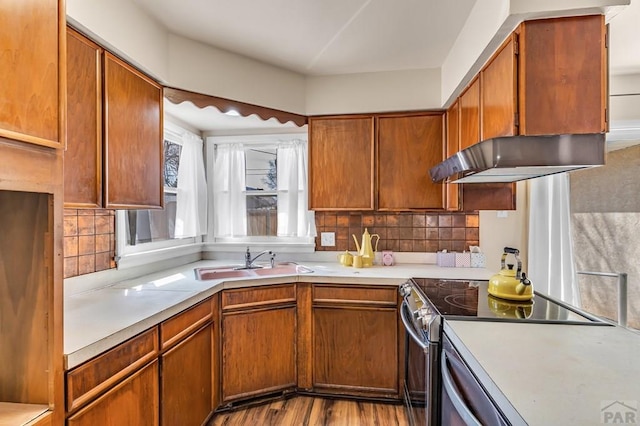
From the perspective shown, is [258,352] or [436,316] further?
[258,352]

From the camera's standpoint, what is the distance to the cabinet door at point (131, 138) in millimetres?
1591

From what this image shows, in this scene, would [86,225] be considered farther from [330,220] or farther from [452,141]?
[452,141]

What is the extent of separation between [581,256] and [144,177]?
3.44 m

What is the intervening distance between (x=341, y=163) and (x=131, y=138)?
146cm

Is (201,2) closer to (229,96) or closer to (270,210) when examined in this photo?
(229,96)

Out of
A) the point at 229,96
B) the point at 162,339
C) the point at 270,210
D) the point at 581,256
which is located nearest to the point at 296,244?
the point at 270,210

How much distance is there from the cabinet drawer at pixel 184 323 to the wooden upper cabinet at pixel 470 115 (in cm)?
179

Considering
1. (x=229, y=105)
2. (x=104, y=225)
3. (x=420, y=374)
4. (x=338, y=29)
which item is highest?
(x=338, y=29)

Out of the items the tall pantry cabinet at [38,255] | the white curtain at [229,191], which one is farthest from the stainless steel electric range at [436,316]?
the white curtain at [229,191]

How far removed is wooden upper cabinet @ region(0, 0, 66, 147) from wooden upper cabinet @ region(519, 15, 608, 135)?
1637 mm

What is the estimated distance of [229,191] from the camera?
308cm

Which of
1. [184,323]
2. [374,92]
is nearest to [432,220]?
[374,92]

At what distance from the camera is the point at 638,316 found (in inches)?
102

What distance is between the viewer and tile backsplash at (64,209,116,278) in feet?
5.65
